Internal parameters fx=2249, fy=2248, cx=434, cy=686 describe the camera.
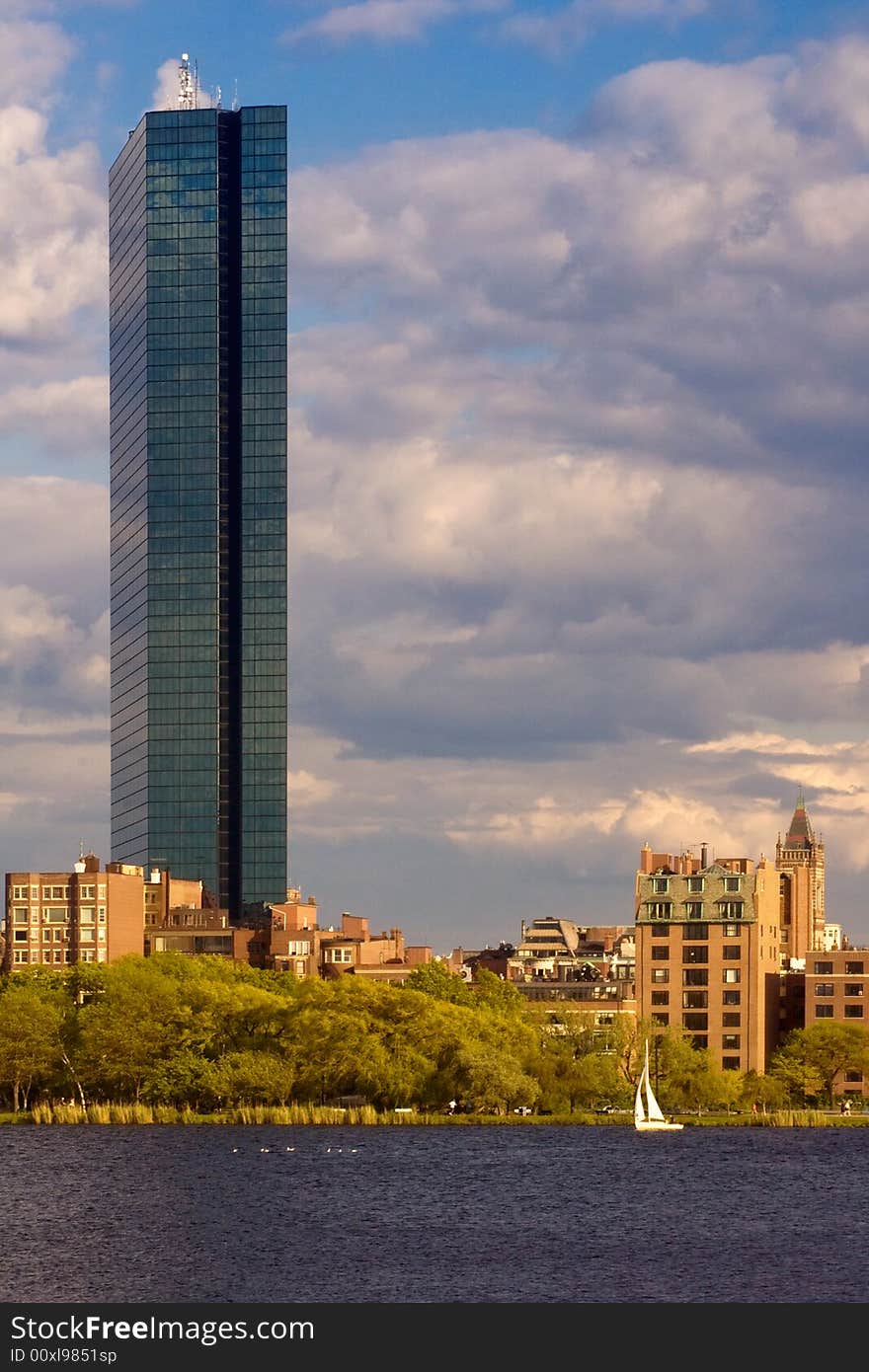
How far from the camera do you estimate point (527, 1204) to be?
142 meters

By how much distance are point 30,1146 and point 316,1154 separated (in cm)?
2630

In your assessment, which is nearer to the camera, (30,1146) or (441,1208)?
(441,1208)

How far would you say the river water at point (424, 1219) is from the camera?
10375 centimetres

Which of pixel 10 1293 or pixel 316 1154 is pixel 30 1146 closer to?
pixel 316 1154

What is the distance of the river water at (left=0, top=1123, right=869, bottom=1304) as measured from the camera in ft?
340

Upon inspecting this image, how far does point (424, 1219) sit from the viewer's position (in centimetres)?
13188

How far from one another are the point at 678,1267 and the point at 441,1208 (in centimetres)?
2901

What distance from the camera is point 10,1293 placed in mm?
97625
